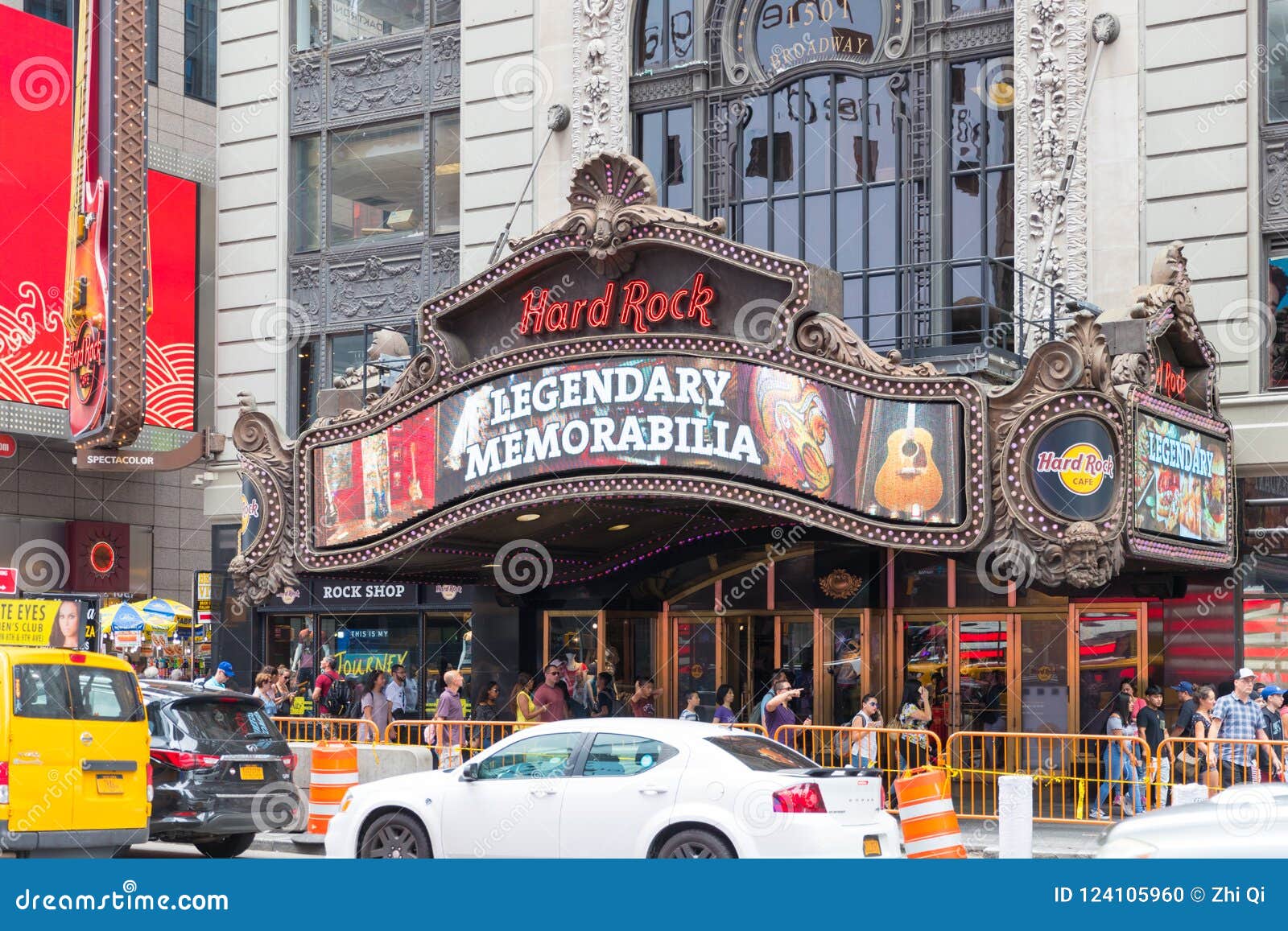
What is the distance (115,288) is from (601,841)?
48.5 ft

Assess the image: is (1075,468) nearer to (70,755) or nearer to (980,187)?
(980,187)

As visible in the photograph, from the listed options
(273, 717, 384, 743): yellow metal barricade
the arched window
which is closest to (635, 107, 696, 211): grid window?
the arched window

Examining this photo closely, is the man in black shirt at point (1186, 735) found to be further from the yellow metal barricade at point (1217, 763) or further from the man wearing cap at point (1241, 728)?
the man wearing cap at point (1241, 728)

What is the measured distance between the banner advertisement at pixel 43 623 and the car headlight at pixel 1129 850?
1235 cm

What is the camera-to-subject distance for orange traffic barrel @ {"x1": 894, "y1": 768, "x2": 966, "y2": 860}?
1456 cm

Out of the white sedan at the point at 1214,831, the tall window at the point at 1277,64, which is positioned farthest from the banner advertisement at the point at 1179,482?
the white sedan at the point at 1214,831

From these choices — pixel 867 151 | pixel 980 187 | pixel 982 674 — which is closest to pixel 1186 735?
pixel 982 674

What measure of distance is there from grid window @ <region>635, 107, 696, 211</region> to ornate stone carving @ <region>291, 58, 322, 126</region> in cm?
685

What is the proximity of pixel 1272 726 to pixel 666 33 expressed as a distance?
47.1 ft

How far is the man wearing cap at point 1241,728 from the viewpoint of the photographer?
17.4 metres

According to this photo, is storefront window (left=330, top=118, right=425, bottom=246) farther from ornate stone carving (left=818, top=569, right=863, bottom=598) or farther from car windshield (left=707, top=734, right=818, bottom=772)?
car windshield (left=707, top=734, right=818, bottom=772)

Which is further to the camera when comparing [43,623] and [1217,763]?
[43,623]

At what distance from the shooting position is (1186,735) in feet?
65.2

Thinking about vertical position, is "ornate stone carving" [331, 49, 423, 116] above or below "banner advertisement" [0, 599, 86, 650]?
above
